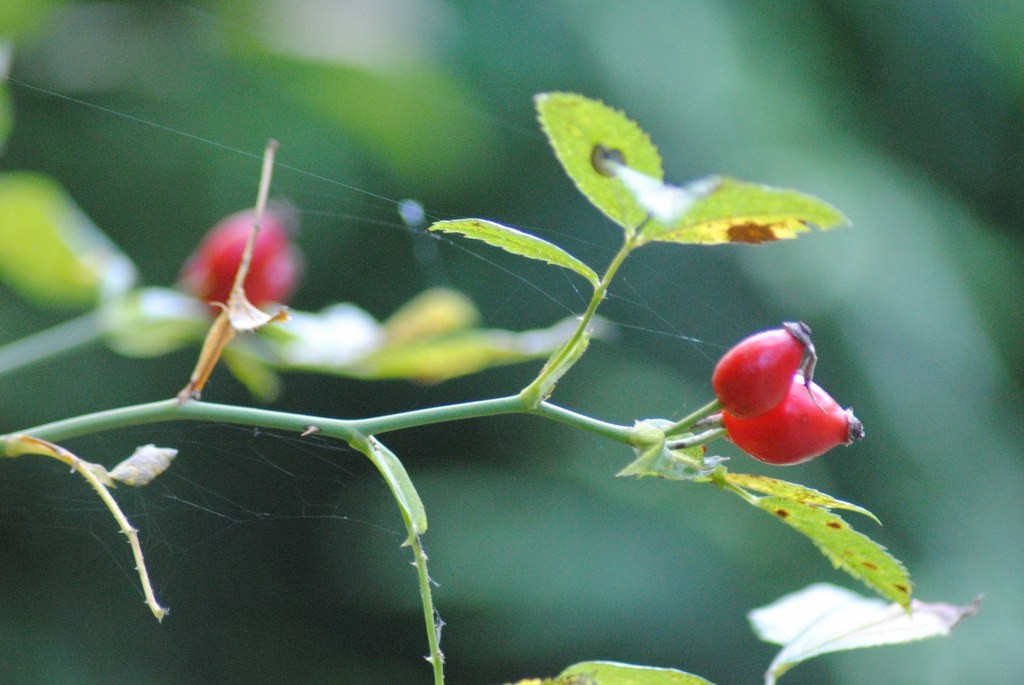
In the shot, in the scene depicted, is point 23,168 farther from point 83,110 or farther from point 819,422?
point 819,422

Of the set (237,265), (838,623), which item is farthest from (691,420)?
(237,265)

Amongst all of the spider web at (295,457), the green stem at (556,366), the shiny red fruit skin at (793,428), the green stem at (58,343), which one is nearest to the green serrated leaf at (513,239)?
the green stem at (556,366)

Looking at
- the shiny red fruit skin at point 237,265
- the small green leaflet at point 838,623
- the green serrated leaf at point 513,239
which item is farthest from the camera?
the shiny red fruit skin at point 237,265

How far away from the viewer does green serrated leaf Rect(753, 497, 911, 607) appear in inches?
21.3

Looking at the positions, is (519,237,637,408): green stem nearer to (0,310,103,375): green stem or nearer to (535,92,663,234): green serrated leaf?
(535,92,663,234): green serrated leaf

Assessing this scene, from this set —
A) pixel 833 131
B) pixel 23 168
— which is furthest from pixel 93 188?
pixel 833 131

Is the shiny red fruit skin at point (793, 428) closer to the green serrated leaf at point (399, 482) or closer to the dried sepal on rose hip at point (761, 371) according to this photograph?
the dried sepal on rose hip at point (761, 371)

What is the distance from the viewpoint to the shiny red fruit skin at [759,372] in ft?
1.77

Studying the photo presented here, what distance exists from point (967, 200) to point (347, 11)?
5.04 feet

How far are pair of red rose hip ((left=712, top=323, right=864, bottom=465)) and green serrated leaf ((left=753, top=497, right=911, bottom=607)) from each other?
1.3 inches

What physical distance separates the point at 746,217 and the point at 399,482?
0.81ft

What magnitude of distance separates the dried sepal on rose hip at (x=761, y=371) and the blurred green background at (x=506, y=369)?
1.42 m

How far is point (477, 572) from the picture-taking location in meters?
2.02

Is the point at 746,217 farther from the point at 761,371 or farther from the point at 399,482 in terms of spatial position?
the point at 399,482
